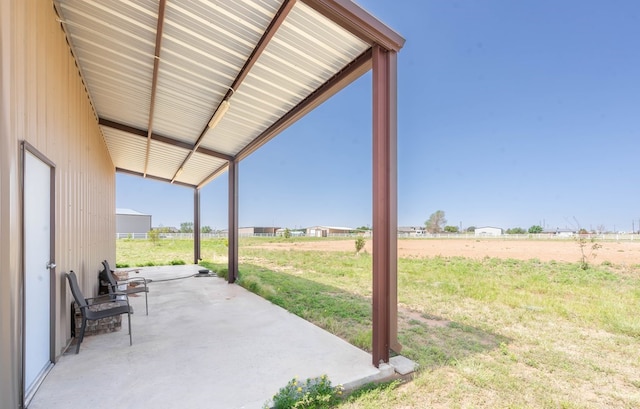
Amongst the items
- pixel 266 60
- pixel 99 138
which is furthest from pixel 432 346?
pixel 99 138

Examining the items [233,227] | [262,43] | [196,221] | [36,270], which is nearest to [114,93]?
[262,43]

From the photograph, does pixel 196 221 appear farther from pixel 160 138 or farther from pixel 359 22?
pixel 359 22

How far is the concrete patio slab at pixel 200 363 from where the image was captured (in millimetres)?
2180

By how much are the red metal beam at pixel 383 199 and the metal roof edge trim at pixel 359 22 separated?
106 mm

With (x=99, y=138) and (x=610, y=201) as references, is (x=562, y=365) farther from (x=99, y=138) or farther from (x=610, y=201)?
(x=610, y=201)

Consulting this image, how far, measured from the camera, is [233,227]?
744 cm

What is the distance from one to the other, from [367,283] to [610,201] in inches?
604

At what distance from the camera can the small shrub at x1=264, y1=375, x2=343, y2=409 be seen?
206 cm

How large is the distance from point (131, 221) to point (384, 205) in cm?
3204

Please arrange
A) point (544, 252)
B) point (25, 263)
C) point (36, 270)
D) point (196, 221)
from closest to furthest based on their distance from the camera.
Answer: point (25, 263) < point (36, 270) < point (196, 221) < point (544, 252)

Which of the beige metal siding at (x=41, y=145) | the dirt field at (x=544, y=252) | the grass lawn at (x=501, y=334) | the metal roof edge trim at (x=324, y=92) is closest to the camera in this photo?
the beige metal siding at (x=41, y=145)

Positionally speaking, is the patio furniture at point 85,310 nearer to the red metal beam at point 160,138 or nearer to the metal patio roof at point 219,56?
the metal patio roof at point 219,56

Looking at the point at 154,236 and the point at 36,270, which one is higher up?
the point at 36,270

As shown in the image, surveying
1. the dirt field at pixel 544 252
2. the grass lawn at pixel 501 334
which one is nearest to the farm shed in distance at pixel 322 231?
the dirt field at pixel 544 252
